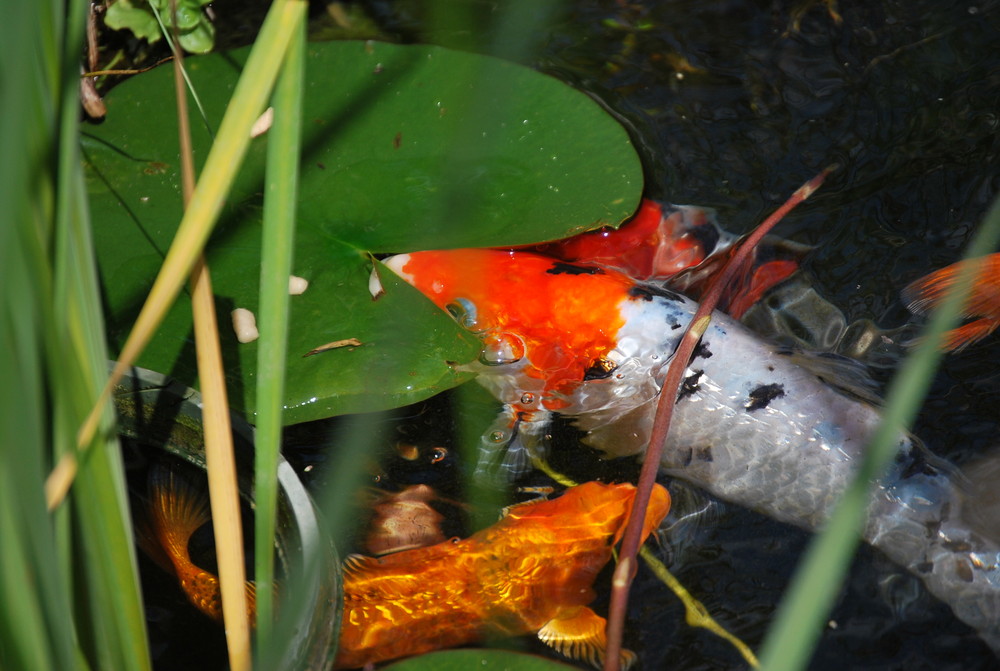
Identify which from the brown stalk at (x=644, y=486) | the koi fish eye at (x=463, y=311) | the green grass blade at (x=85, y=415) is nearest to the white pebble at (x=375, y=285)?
the koi fish eye at (x=463, y=311)

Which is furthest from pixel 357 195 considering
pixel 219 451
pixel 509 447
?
pixel 219 451

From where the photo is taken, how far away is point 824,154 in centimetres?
179

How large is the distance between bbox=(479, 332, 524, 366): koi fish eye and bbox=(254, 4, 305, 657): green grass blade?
84cm

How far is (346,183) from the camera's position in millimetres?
1427

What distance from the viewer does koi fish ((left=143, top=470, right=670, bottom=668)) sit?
116cm

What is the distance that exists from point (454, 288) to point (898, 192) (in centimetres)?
99

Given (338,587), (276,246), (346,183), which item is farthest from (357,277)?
(276,246)

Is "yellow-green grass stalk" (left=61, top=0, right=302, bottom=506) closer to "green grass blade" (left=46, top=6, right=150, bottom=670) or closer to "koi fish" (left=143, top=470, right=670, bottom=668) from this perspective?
"green grass blade" (left=46, top=6, right=150, bottom=670)

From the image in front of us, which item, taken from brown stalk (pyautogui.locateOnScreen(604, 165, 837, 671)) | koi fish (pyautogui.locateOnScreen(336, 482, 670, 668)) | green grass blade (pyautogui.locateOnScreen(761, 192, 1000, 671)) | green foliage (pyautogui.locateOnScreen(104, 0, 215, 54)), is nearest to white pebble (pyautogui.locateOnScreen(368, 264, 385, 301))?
koi fish (pyautogui.locateOnScreen(336, 482, 670, 668))

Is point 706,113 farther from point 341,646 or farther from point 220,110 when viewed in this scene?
point 341,646

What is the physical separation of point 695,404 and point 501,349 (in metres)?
0.36

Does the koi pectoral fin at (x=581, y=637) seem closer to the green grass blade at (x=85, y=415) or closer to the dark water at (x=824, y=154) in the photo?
the dark water at (x=824, y=154)

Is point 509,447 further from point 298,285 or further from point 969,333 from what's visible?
point 969,333

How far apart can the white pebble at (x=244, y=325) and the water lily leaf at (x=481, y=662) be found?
0.57 metres
